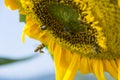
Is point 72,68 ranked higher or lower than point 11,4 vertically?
lower

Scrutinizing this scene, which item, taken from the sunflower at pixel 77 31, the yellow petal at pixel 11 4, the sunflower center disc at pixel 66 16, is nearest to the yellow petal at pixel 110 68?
the sunflower at pixel 77 31

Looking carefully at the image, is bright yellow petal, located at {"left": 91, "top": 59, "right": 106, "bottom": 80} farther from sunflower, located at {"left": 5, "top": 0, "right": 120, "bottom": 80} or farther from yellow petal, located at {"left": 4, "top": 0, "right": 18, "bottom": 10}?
yellow petal, located at {"left": 4, "top": 0, "right": 18, "bottom": 10}

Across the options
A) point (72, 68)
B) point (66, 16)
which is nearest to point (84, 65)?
point (72, 68)

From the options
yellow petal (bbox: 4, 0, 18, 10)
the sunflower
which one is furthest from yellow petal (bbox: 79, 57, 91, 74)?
yellow petal (bbox: 4, 0, 18, 10)

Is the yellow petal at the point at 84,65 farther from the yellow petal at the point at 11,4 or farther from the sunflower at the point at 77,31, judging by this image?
the yellow petal at the point at 11,4

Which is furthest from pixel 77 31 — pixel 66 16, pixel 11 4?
pixel 11 4

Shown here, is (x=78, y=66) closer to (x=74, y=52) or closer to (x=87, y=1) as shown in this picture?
(x=74, y=52)

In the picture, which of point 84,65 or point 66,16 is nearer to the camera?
point 66,16

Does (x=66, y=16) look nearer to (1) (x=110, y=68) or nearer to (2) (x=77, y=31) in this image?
(2) (x=77, y=31)

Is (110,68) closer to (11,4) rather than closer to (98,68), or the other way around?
(98,68)
